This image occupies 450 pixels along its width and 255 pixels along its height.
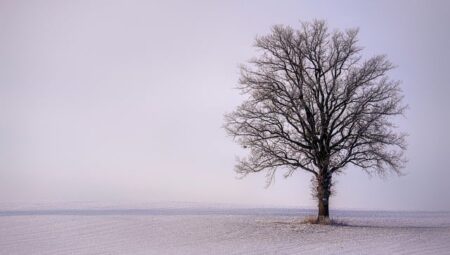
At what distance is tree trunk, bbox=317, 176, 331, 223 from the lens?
34312mm

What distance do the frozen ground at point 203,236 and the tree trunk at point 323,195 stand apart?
177 cm

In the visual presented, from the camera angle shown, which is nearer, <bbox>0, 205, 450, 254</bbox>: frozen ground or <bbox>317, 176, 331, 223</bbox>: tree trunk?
<bbox>0, 205, 450, 254</bbox>: frozen ground

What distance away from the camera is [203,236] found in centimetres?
2788

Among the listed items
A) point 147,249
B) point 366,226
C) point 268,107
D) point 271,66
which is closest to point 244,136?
point 268,107

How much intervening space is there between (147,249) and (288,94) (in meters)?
15.4

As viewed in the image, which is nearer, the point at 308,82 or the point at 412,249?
the point at 412,249

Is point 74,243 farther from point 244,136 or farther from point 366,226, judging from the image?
A: point 366,226

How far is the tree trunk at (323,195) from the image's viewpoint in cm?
3431

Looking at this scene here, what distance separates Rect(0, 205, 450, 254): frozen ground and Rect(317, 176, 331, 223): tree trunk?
5.82 feet

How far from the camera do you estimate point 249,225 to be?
33062 millimetres

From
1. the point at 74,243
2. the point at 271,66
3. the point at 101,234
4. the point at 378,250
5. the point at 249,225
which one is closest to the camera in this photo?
the point at 378,250

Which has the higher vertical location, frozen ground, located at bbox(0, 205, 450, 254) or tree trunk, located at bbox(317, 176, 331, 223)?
tree trunk, located at bbox(317, 176, 331, 223)

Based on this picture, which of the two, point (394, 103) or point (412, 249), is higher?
point (394, 103)

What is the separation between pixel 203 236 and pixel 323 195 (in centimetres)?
999
